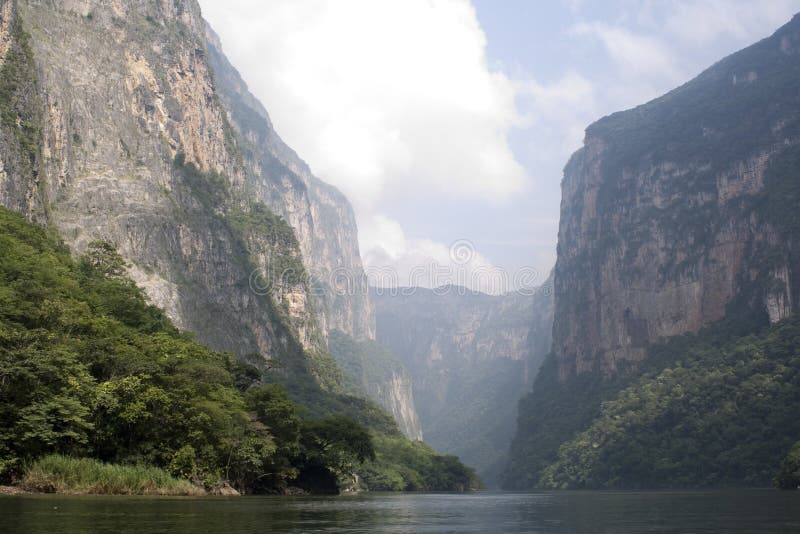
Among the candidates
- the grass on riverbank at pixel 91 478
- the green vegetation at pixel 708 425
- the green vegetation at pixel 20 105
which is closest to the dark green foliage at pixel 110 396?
the grass on riverbank at pixel 91 478

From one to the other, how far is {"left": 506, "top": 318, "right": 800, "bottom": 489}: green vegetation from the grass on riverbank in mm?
100444

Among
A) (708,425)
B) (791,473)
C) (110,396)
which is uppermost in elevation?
(708,425)

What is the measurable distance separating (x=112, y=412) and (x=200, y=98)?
517 ft

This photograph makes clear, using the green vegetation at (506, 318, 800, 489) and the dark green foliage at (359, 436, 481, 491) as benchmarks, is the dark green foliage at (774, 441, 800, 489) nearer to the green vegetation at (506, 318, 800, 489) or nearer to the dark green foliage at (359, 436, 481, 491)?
the green vegetation at (506, 318, 800, 489)

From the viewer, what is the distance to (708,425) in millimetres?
154125

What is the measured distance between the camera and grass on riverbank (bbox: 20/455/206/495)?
145 feet

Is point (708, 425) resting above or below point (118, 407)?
above

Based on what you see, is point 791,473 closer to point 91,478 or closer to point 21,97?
point 91,478

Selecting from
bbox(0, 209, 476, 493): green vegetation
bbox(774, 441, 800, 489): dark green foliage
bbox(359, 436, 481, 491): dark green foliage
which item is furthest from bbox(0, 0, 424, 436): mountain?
bbox(774, 441, 800, 489): dark green foliage

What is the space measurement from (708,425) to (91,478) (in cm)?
13305

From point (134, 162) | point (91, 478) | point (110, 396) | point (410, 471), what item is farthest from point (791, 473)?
point (134, 162)

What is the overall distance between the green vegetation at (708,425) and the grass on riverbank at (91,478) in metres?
100

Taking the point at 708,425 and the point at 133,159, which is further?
the point at 708,425

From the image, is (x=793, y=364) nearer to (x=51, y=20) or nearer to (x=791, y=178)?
(x=791, y=178)
